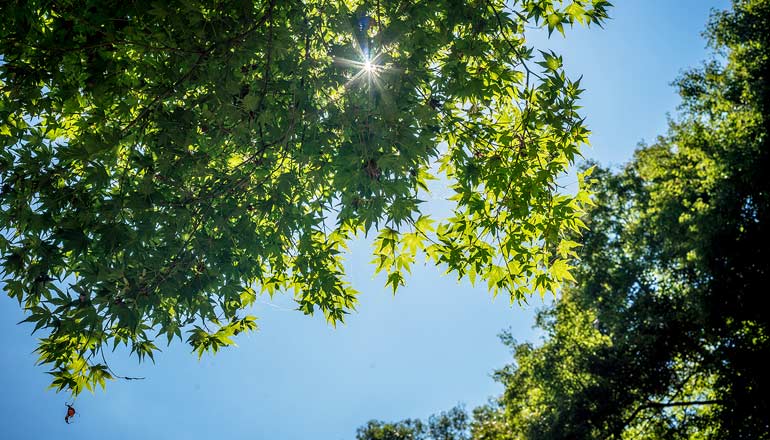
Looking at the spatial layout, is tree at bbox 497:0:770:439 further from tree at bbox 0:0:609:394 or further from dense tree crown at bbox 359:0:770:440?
tree at bbox 0:0:609:394

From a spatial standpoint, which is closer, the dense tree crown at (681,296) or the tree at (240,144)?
the tree at (240,144)

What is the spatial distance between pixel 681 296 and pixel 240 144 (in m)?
19.9

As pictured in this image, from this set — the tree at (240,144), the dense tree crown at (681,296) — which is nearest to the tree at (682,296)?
the dense tree crown at (681,296)

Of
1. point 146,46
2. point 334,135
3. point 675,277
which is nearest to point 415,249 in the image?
point 334,135

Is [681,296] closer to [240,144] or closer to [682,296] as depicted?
[682,296]

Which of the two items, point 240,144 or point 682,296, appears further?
point 682,296

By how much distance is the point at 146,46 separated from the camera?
12.8 ft

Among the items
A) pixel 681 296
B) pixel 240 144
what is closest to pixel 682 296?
pixel 681 296

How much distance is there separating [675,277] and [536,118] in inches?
716

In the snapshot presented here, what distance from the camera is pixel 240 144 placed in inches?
207

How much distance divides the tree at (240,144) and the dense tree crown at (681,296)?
13588mm

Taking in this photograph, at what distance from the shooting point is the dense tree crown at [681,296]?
14.9 metres

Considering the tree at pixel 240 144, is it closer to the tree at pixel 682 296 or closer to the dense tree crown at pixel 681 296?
the tree at pixel 682 296

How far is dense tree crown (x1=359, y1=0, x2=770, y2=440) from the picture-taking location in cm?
1494
